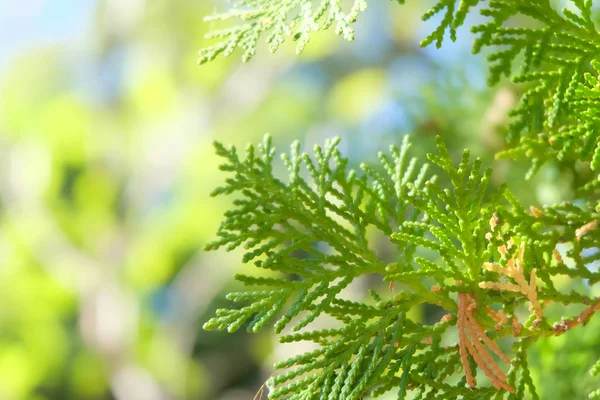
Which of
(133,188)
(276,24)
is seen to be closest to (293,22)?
(276,24)

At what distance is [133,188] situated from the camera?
12.9ft

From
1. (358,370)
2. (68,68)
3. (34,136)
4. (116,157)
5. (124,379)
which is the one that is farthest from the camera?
(68,68)

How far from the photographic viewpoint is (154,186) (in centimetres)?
378

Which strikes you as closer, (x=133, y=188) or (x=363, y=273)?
(x=363, y=273)

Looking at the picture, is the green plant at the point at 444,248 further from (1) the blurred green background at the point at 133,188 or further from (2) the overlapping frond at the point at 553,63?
(1) the blurred green background at the point at 133,188

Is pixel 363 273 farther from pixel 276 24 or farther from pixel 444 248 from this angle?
pixel 276 24

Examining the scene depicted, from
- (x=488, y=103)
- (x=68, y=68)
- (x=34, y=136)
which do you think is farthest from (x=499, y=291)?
(x=68, y=68)

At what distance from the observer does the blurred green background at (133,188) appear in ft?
11.3

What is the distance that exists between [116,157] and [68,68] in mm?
810

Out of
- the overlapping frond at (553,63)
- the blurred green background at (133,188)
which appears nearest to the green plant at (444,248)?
the overlapping frond at (553,63)

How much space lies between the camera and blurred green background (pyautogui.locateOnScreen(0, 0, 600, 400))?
3.45 m

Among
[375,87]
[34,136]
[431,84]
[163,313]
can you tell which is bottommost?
[431,84]

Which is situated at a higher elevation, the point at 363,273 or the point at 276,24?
the point at 276,24

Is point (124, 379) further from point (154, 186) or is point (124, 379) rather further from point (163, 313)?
point (154, 186)
